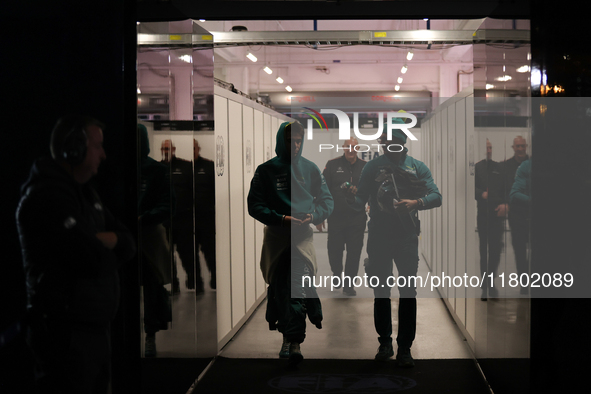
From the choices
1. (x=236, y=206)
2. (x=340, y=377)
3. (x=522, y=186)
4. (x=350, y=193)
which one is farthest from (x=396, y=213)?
(x=236, y=206)

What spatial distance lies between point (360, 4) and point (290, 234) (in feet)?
4.79

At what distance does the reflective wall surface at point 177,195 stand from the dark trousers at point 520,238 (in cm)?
177

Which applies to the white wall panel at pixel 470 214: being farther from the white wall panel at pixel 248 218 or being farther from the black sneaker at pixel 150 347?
the black sneaker at pixel 150 347

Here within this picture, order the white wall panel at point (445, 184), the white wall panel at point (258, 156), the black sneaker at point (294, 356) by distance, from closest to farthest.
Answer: the black sneaker at point (294, 356) → the white wall panel at point (445, 184) → the white wall panel at point (258, 156)

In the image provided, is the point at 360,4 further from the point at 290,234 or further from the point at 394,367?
the point at 394,367

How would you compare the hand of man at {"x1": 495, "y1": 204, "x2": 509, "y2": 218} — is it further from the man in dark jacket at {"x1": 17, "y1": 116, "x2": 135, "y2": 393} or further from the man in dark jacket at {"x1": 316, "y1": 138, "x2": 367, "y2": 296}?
the man in dark jacket at {"x1": 17, "y1": 116, "x2": 135, "y2": 393}

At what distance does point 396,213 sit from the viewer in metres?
3.11

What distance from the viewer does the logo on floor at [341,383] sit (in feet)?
9.55

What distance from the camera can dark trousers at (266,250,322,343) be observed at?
10.8ft

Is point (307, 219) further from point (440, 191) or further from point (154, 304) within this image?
point (440, 191)

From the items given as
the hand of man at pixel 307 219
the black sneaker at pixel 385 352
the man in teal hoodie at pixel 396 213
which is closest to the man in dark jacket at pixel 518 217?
the man in teal hoodie at pixel 396 213

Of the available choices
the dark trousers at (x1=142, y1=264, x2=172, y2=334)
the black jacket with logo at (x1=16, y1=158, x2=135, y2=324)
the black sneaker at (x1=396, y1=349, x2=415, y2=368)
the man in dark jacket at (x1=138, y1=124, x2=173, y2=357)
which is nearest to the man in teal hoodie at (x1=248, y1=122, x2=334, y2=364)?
the black sneaker at (x1=396, y1=349, x2=415, y2=368)

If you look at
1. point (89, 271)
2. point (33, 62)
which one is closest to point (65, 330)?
point (89, 271)

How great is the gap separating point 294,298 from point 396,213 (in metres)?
0.85
